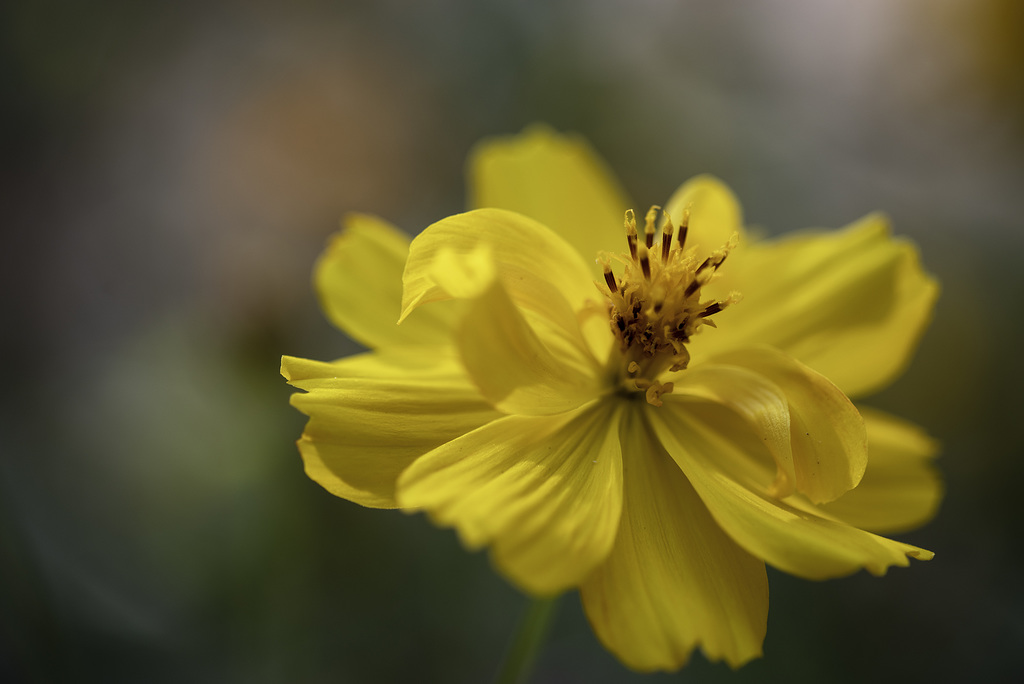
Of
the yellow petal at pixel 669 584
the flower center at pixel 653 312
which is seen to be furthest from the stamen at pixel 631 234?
the yellow petal at pixel 669 584

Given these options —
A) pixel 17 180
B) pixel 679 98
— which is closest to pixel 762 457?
pixel 679 98

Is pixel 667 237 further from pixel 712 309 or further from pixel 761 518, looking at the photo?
pixel 761 518

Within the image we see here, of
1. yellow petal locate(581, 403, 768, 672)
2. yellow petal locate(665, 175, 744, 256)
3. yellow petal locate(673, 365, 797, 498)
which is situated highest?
yellow petal locate(665, 175, 744, 256)

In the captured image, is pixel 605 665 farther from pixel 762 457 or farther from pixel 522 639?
pixel 762 457

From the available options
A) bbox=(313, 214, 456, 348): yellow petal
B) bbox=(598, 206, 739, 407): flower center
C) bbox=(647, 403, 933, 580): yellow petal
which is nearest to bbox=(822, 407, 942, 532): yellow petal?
bbox=(647, 403, 933, 580): yellow petal

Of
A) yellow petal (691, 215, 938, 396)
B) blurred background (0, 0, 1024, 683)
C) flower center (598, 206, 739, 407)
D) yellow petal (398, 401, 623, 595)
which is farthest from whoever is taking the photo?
blurred background (0, 0, 1024, 683)

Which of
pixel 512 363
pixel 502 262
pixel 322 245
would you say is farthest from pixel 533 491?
pixel 322 245

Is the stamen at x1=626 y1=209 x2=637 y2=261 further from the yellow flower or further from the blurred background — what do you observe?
the blurred background
